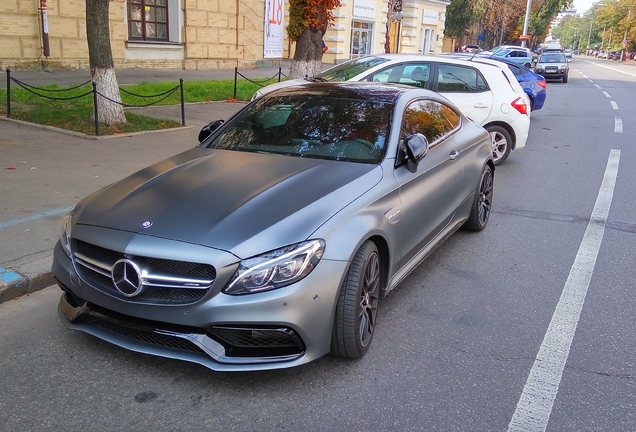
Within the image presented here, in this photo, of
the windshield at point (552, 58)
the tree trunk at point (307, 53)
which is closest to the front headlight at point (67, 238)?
A: the tree trunk at point (307, 53)

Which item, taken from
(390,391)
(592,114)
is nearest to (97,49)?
(390,391)

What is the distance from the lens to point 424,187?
459 cm

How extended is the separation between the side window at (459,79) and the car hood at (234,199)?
6.02 m

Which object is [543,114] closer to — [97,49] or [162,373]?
[97,49]

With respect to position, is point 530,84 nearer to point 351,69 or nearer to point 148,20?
point 351,69

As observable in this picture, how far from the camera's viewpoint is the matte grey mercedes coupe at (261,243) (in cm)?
314

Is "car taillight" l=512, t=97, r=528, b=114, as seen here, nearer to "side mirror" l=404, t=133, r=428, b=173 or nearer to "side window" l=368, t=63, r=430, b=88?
"side window" l=368, t=63, r=430, b=88

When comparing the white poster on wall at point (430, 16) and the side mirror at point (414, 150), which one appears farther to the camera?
the white poster on wall at point (430, 16)

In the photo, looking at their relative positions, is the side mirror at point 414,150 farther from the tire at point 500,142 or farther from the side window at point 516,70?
the side window at point 516,70

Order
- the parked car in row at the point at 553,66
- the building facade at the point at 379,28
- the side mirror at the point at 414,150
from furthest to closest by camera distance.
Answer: the building facade at the point at 379,28 → the parked car in row at the point at 553,66 → the side mirror at the point at 414,150

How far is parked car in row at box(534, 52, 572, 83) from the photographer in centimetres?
3250

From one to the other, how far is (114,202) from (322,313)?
1.52 meters

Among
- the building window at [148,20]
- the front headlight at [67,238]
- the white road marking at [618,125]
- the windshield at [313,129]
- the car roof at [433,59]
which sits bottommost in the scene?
the white road marking at [618,125]

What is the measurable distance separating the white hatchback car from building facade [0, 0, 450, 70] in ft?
39.2
